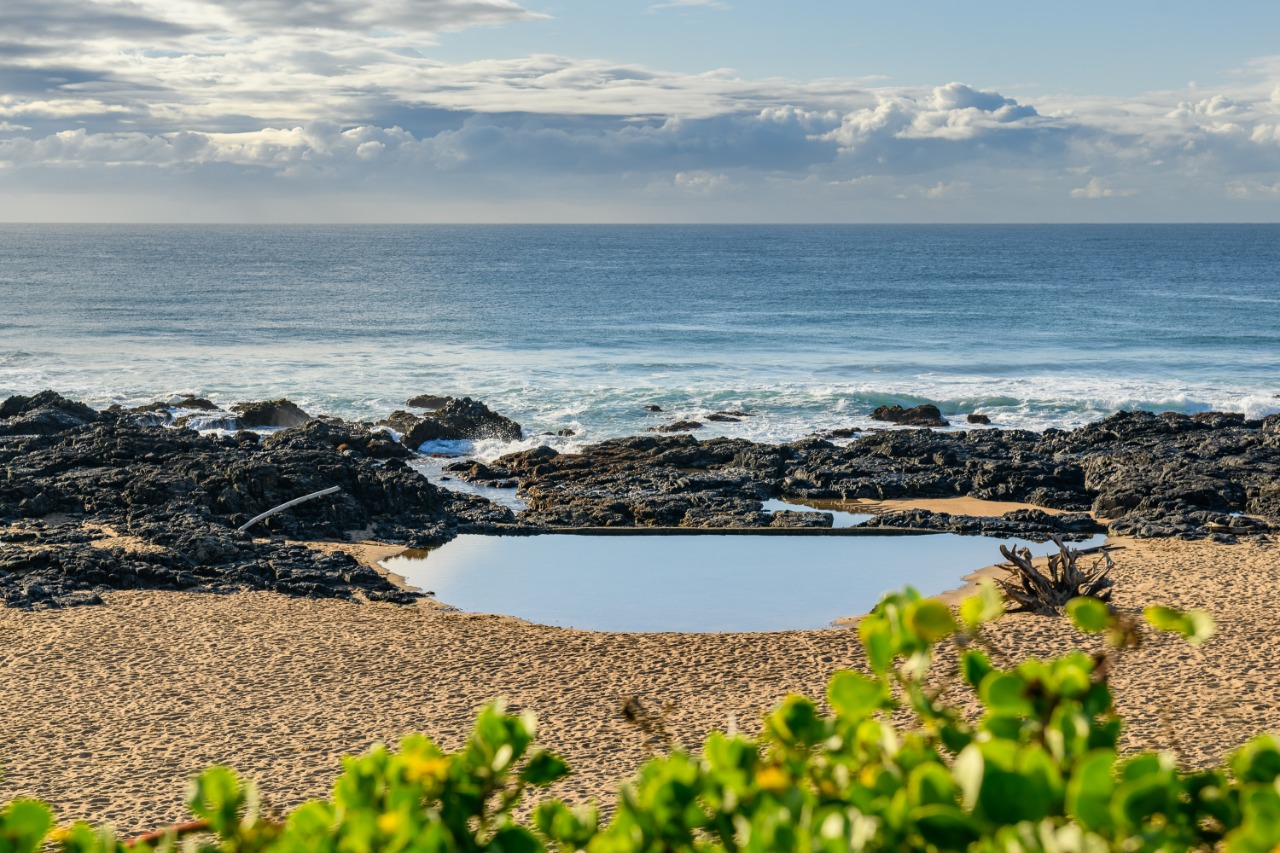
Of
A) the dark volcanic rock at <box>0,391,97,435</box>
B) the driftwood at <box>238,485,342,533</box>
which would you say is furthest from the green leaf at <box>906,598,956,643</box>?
the dark volcanic rock at <box>0,391,97,435</box>

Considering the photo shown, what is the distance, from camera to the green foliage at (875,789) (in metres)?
2.11

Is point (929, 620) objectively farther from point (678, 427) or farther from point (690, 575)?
point (678, 427)

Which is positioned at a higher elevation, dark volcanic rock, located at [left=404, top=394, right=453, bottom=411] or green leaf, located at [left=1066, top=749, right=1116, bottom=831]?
green leaf, located at [left=1066, top=749, right=1116, bottom=831]

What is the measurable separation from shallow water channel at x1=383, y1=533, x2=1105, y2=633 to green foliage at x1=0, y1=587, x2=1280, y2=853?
357 inches

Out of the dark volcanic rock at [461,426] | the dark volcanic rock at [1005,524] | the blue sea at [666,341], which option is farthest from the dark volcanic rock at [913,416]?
the dark volcanic rock at [1005,524]

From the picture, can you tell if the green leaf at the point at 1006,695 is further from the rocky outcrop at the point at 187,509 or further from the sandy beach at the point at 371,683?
the rocky outcrop at the point at 187,509

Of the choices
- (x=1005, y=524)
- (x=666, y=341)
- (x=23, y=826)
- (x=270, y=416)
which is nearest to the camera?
(x=23, y=826)

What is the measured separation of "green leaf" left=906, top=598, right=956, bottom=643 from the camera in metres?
2.52

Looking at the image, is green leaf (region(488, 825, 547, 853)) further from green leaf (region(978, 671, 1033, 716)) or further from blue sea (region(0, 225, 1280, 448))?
blue sea (region(0, 225, 1280, 448))

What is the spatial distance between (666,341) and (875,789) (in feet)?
149

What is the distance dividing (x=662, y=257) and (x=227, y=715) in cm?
11370

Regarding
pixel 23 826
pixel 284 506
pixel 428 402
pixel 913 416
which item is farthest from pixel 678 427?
pixel 23 826

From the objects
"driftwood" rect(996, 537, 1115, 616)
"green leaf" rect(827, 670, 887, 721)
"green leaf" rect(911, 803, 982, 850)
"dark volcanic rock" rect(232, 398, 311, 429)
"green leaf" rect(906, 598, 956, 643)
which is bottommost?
"dark volcanic rock" rect(232, 398, 311, 429)

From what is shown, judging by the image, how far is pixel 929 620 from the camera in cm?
254
